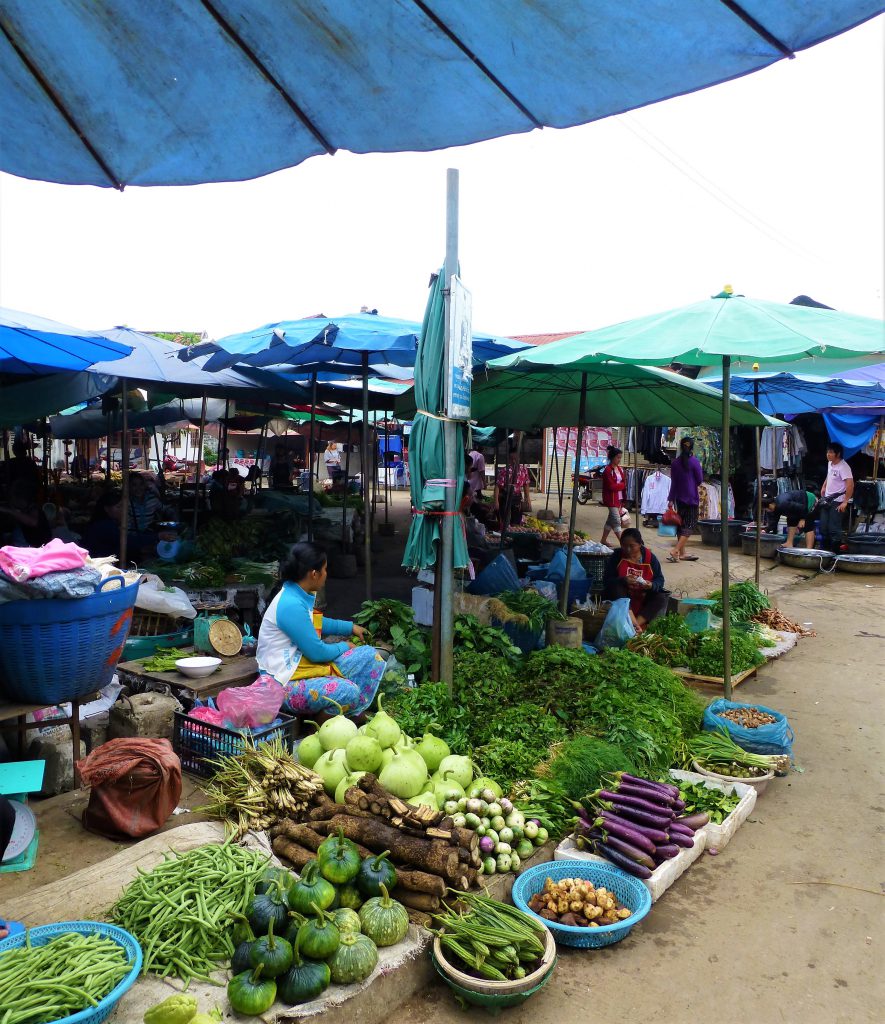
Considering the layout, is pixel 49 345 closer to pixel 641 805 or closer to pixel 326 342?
pixel 326 342

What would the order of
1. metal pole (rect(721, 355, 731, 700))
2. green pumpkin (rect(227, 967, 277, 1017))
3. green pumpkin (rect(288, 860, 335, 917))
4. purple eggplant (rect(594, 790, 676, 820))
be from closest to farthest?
green pumpkin (rect(227, 967, 277, 1017))
green pumpkin (rect(288, 860, 335, 917))
purple eggplant (rect(594, 790, 676, 820))
metal pole (rect(721, 355, 731, 700))

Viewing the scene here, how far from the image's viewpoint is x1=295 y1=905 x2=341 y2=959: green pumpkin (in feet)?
9.28

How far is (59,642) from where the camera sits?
3727 mm

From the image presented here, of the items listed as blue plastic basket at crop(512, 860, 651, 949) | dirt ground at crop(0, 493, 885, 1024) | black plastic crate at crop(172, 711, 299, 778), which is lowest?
dirt ground at crop(0, 493, 885, 1024)

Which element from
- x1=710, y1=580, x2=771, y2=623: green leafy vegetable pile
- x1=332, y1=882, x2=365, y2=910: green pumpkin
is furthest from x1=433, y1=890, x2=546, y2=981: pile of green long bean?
x1=710, y1=580, x2=771, y2=623: green leafy vegetable pile

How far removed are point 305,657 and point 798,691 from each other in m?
4.71

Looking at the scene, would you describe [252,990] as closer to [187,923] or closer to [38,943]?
[187,923]

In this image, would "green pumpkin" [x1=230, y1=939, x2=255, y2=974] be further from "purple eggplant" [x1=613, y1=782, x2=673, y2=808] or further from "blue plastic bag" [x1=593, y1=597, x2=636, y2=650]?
→ "blue plastic bag" [x1=593, y1=597, x2=636, y2=650]

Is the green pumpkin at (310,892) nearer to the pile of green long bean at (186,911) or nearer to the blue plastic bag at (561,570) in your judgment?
the pile of green long bean at (186,911)

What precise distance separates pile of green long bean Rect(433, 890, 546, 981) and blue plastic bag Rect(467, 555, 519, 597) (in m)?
4.75

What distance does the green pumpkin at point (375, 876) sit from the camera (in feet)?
10.7

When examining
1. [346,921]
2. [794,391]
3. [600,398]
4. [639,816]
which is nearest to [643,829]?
[639,816]

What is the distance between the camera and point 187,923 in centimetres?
297

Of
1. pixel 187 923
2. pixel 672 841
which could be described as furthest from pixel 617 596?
pixel 187 923
